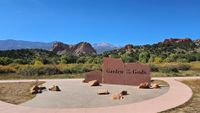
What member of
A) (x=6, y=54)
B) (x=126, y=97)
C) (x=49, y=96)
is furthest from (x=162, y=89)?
(x=6, y=54)

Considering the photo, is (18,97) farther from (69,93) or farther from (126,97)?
(126,97)

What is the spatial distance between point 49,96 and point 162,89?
6309mm

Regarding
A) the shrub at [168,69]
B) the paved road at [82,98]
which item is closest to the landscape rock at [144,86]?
the paved road at [82,98]

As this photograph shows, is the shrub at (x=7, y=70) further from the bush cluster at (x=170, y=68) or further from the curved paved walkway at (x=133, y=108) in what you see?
the curved paved walkway at (x=133, y=108)

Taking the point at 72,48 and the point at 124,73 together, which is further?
the point at 72,48

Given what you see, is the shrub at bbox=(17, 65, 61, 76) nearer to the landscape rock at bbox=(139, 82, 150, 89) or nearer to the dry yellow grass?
the landscape rock at bbox=(139, 82, 150, 89)

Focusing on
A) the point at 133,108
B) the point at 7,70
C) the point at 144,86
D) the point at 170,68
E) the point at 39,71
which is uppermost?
the point at 170,68

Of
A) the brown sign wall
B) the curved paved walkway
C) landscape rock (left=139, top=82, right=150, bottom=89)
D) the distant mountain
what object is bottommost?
the curved paved walkway

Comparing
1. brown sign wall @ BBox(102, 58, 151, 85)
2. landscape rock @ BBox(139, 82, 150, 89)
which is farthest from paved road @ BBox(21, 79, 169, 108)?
brown sign wall @ BBox(102, 58, 151, 85)

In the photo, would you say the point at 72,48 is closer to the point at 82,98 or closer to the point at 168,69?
the point at 168,69

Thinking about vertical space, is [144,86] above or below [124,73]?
below

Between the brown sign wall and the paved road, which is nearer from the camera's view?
the paved road

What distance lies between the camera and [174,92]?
745 inches

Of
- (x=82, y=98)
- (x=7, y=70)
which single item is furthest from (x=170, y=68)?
(x=82, y=98)
